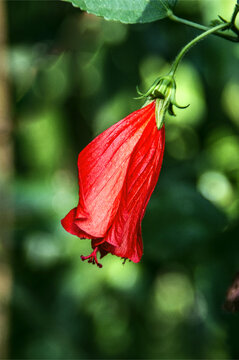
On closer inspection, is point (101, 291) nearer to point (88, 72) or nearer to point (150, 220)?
point (150, 220)

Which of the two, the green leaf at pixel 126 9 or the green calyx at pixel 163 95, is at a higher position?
the green leaf at pixel 126 9

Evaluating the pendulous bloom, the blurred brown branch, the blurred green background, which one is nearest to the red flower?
the pendulous bloom

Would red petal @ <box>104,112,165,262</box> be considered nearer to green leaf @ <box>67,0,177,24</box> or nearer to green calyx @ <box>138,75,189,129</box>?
green calyx @ <box>138,75,189,129</box>

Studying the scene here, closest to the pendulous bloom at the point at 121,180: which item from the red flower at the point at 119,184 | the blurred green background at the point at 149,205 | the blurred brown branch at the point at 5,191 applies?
the red flower at the point at 119,184

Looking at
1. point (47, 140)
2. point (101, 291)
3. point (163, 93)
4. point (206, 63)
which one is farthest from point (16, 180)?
point (163, 93)

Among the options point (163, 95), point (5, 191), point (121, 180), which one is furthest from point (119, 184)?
point (5, 191)

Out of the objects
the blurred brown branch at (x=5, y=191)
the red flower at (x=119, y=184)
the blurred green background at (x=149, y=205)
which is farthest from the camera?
the blurred brown branch at (x=5, y=191)

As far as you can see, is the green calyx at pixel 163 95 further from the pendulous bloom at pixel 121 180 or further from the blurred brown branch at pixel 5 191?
the blurred brown branch at pixel 5 191
